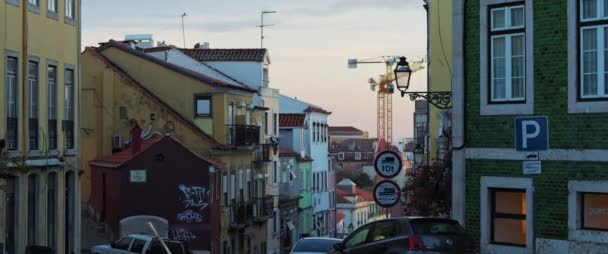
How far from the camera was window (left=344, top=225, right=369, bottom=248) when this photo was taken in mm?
18656

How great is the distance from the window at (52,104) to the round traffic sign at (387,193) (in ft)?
57.6

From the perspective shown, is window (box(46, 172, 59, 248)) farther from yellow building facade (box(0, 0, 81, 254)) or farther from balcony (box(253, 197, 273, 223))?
balcony (box(253, 197, 273, 223))

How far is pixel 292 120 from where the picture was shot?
220 ft

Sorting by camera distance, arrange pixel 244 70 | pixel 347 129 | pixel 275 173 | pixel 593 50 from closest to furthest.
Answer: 1. pixel 593 50
2. pixel 244 70
3. pixel 275 173
4. pixel 347 129

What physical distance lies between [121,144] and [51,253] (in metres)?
19.1

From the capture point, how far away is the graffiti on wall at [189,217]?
45.1 m

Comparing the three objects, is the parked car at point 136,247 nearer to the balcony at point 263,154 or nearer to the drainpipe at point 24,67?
the drainpipe at point 24,67

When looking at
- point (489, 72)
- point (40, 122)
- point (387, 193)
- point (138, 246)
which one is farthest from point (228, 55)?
point (489, 72)

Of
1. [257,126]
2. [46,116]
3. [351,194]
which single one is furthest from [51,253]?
[351,194]

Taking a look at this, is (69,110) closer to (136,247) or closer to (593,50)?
(136,247)

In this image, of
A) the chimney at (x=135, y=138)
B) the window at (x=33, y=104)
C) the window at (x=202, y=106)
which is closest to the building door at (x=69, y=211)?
the window at (x=33, y=104)

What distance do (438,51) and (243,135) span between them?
17581 mm

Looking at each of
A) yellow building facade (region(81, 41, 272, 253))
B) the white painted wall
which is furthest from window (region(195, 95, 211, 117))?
the white painted wall

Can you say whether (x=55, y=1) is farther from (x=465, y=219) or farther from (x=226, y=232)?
(x=465, y=219)
